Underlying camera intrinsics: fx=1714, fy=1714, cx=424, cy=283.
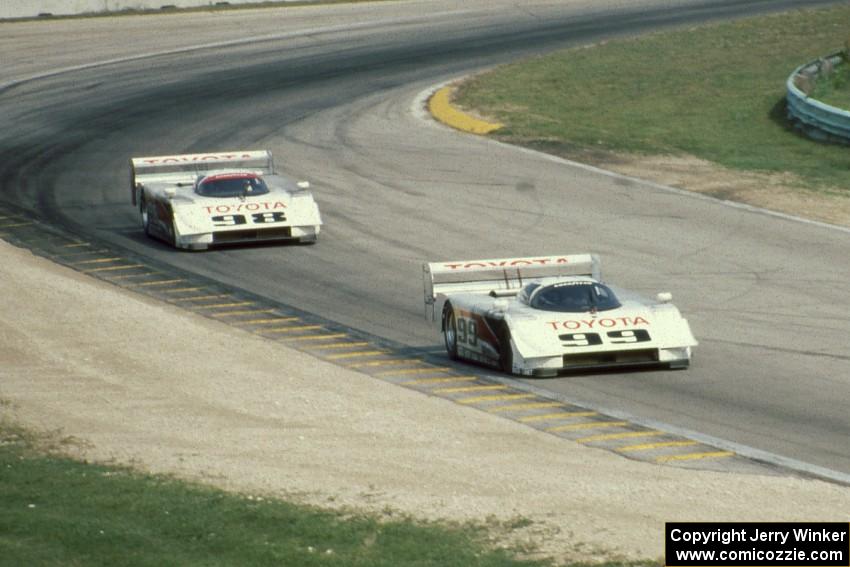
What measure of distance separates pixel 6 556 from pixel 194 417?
5511mm

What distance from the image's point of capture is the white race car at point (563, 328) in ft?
64.1

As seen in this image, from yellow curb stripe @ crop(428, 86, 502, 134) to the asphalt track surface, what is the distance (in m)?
0.47

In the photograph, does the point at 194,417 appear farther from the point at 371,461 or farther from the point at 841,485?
the point at 841,485

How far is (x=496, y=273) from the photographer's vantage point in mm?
22391

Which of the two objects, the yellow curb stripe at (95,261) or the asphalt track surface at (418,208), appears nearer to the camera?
the asphalt track surface at (418,208)

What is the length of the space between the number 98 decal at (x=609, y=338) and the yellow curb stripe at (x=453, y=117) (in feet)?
66.3

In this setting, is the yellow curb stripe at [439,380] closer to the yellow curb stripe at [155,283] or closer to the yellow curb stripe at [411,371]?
the yellow curb stripe at [411,371]

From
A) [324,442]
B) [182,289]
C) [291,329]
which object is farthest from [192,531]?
[182,289]

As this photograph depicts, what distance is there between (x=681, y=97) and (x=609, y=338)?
2470 centimetres

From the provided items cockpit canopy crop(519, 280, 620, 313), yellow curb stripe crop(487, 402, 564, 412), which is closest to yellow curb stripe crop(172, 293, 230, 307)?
cockpit canopy crop(519, 280, 620, 313)

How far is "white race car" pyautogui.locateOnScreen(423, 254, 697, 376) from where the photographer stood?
770 inches

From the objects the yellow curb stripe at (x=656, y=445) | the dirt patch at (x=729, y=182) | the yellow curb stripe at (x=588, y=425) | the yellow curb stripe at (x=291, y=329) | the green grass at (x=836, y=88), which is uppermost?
the yellow curb stripe at (x=656, y=445)

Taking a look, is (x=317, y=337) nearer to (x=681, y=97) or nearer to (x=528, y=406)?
(x=528, y=406)

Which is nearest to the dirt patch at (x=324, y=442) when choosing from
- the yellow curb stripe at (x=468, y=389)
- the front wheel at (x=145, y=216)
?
the yellow curb stripe at (x=468, y=389)
